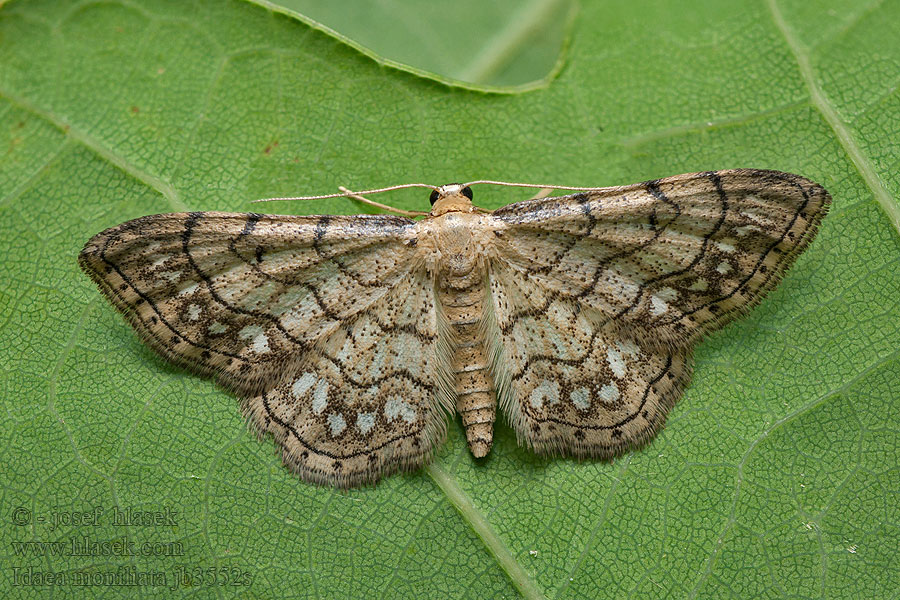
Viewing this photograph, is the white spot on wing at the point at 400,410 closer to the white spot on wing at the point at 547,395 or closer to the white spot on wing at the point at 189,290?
the white spot on wing at the point at 547,395

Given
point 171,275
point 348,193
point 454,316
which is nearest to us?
point 171,275

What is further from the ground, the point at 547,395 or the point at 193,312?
the point at 547,395

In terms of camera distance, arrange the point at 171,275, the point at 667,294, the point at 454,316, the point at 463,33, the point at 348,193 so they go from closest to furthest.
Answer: the point at 171,275
the point at 667,294
the point at 454,316
the point at 348,193
the point at 463,33

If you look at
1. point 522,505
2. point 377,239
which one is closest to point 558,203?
point 377,239

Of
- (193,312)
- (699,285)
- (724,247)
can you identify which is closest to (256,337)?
(193,312)

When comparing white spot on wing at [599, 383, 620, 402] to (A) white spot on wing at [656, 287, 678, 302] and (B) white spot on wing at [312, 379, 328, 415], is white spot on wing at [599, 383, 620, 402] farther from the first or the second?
(B) white spot on wing at [312, 379, 328, 415]

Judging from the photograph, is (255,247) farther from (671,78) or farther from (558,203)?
(671,78)

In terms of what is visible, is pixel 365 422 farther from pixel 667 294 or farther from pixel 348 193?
pixel 667 294
